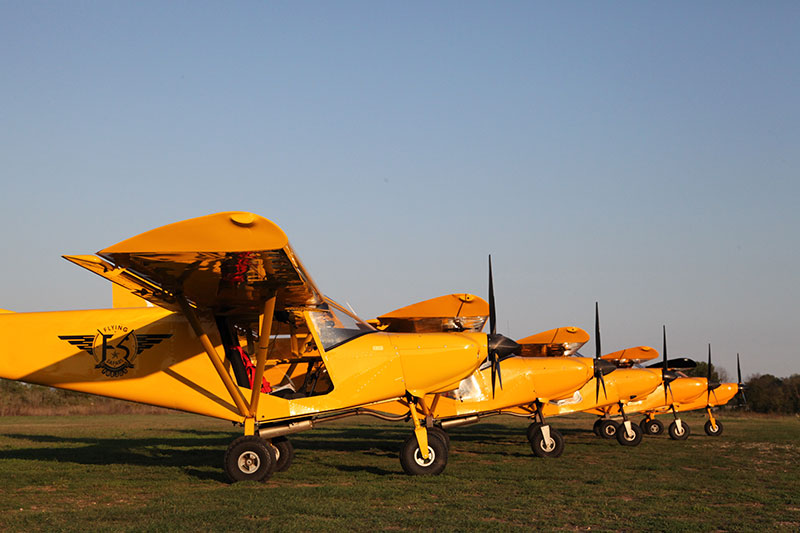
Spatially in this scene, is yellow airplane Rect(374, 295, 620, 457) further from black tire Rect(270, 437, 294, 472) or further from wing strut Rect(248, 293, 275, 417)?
wing strut Rect(248, 293, 275, 417)

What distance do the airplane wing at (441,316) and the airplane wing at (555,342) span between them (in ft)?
9.94

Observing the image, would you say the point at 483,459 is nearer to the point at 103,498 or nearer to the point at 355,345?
the point at 355,345

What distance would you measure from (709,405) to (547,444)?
11.9m

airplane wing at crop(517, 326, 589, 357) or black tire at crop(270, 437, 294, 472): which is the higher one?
airplane wing at crop(517, 326, 589, 357)

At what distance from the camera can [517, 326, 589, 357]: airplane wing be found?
54.6 feet

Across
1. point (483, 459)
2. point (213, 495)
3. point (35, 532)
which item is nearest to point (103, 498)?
point (213, 495)

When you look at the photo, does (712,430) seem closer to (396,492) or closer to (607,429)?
(607,429)

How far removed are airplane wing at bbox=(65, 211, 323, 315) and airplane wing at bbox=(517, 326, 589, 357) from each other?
334 inches

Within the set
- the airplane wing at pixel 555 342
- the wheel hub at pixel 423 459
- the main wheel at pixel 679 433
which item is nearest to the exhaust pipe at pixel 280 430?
the wheel hub at pixel 423 459

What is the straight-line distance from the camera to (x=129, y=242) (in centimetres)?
657

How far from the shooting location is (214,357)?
29.2 ft

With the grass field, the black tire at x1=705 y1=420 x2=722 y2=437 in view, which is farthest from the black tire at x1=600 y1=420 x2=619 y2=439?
the grass field

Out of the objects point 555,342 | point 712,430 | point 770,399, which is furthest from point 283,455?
point 770,399

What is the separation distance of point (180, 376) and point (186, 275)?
2424mm
